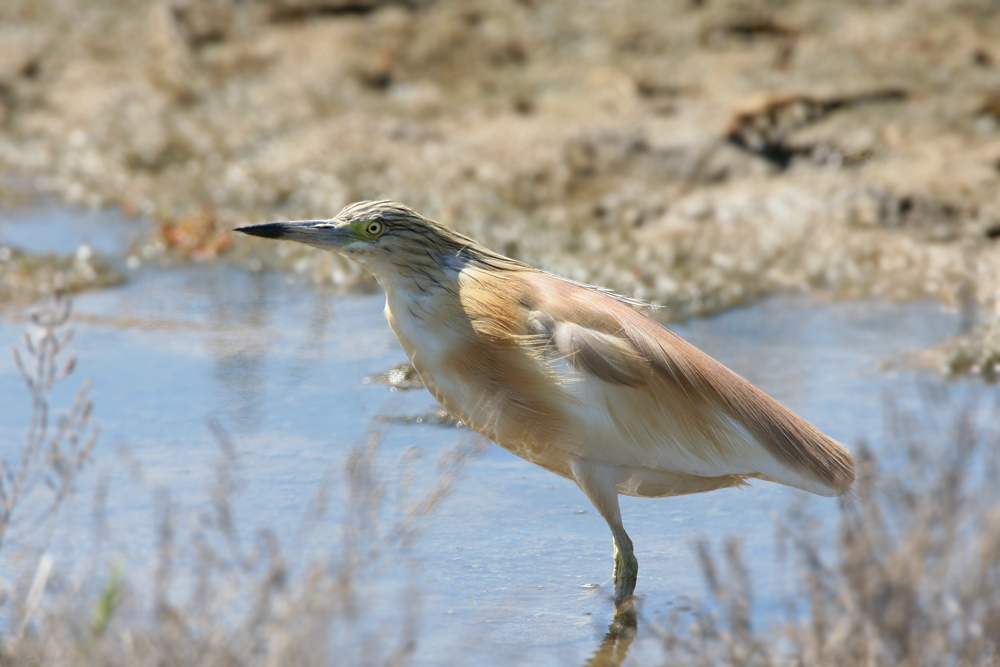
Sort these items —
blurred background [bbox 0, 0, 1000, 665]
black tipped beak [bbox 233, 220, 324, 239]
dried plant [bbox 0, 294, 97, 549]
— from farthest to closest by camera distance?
→ black tipped beak [bbox 233, 220, 324, 239] < dried plant [bbox 0, 294, 97, 549] < blurred background [bbox 0, 0, 1000, 665]

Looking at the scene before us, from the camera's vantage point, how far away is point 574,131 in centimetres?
812

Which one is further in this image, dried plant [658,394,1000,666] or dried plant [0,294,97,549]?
dried plant [0,294,97,549]

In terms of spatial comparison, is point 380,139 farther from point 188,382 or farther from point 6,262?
point 188,382

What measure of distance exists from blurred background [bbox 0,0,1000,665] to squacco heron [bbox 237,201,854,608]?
9.8 inches

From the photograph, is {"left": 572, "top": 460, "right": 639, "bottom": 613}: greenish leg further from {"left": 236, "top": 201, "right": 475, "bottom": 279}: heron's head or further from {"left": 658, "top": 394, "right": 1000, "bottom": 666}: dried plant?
{"left": 658, "top": 394, "right": 1000, "bottom": 666}: dried plant

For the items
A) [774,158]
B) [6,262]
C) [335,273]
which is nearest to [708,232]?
[774,158]

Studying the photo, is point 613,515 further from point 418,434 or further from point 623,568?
point 418,434

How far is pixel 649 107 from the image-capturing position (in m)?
8.30

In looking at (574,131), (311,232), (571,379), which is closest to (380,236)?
(311,232)

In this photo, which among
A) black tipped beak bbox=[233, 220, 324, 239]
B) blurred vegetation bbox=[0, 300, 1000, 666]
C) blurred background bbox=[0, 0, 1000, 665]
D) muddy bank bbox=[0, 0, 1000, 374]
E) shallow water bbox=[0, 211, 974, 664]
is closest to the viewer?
blurred vegetation bbox=[0, 300, 1000, 666]

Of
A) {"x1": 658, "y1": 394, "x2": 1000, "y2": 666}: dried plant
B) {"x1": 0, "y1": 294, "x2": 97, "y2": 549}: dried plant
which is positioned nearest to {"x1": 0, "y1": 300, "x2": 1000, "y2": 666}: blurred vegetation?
{"x1": 658, "y1": 394, "x2": 1000, "y2": 666}: dried plant

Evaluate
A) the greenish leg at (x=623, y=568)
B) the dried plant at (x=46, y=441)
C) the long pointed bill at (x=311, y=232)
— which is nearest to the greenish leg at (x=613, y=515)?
the greenish leg at (x=623, y=568)

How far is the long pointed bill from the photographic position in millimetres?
3664

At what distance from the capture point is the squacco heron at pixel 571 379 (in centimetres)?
356
